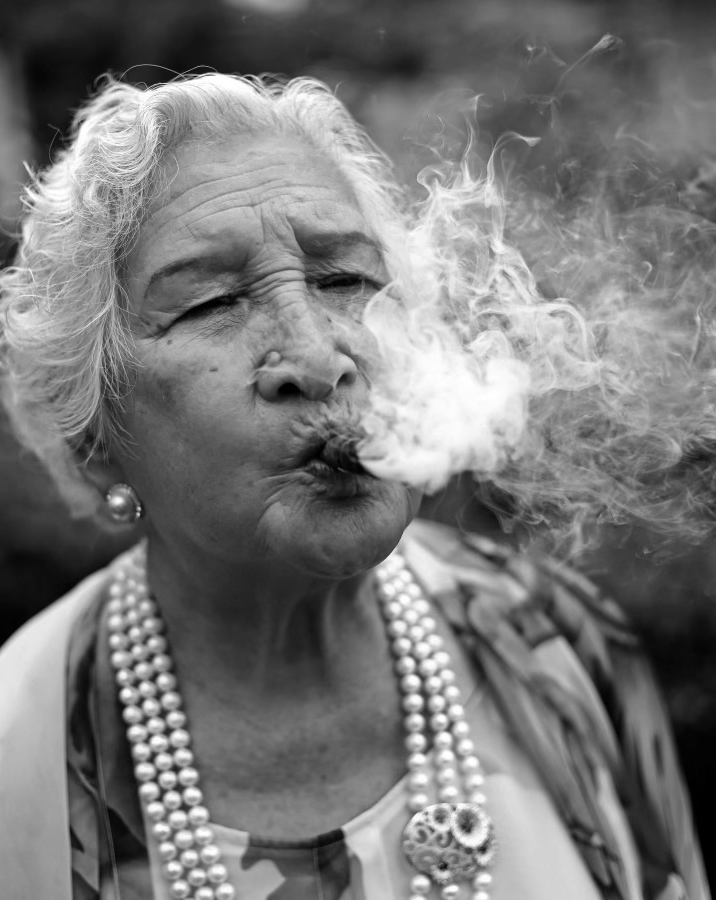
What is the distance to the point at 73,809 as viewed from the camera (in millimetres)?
2059

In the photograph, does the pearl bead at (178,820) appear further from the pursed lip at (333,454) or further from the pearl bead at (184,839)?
the pursed lip at (333,454)

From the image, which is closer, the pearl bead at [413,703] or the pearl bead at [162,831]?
the pearl bead at [162,831]

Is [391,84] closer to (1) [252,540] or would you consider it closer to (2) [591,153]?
(2) [591,153]

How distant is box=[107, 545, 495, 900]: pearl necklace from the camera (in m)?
2.02

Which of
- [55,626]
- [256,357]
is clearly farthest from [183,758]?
[256,357]

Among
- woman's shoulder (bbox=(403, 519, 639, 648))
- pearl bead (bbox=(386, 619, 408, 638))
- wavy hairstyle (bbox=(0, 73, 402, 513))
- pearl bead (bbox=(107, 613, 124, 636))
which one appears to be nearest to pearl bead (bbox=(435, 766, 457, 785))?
pearl bead (bbox=(386, 619, 408, 638))

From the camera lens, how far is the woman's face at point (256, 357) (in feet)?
6.05

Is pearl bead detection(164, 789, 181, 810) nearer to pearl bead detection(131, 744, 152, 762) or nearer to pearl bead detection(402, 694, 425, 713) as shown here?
pearl bead detection(131, 744, 152, 762)

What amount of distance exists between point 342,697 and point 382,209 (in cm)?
109

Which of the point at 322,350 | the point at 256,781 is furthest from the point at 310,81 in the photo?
the point at 256,781

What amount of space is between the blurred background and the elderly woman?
0.75 m

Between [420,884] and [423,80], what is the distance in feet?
9.30

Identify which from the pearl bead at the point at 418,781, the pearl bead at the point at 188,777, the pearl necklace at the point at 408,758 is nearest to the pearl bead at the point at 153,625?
the pearl necklace at the point at 408,758

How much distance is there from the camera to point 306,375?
1.83 meters
